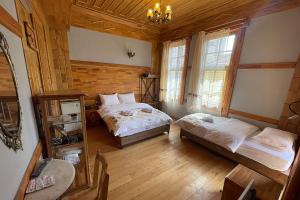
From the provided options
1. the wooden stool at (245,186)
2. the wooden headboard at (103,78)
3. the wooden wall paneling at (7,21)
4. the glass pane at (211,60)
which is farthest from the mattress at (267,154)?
the wooden headboard at (103,78)

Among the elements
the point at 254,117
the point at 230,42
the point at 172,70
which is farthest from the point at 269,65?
the point at 172,70

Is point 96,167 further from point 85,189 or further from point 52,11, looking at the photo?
point 52,11

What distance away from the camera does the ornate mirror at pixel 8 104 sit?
2.42ft

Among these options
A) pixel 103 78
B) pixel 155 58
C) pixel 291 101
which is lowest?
pixel 291 101

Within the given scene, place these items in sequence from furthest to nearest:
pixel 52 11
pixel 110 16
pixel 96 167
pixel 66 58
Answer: pixel 110 16 → pixel 66 58 → pixel 52 11 → pixel 96 167

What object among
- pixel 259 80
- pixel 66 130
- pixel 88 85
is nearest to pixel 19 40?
pixel 66 130

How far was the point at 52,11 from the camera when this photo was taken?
81.7 inches

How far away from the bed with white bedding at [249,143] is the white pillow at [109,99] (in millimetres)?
2119

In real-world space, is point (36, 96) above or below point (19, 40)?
below

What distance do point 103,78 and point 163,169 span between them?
2.91 m

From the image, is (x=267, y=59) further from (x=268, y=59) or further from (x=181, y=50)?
(x=181, y=50)

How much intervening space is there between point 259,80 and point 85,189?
11.1 ft

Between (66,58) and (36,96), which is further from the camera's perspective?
(66,58)

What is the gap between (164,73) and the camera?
4.45 meters
